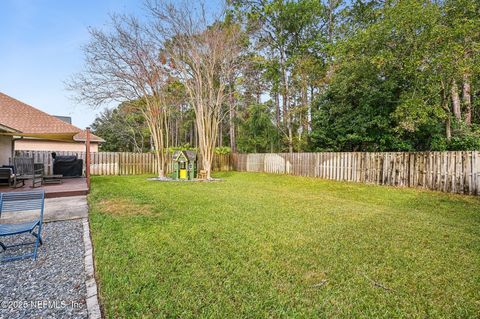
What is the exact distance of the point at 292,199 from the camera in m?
6.91

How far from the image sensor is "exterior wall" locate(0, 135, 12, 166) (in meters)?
9.71

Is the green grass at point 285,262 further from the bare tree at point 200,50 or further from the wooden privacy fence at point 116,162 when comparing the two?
the wooden privacy fence at point 116,162

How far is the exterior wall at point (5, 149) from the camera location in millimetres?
9713

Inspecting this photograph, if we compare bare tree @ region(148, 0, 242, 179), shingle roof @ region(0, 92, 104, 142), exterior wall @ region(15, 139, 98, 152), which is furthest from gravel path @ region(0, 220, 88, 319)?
exterior wall @ region(15, 139, 98, 152)

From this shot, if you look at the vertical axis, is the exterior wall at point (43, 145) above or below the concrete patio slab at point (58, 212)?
above

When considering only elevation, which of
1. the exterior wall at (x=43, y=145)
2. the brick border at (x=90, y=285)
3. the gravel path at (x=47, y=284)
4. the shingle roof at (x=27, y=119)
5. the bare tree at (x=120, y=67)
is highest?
the bare tree at (x=120, y=67)

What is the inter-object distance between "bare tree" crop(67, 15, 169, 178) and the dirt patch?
266 inches

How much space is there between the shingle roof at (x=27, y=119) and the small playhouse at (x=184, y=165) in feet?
22.0

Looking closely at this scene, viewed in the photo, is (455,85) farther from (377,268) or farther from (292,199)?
(377,268)

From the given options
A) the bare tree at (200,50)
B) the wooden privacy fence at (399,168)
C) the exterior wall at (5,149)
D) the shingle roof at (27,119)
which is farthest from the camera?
the shingle roof at (27,119)

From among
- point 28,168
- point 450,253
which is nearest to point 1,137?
point 28,168

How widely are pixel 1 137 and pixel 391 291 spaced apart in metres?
13.6

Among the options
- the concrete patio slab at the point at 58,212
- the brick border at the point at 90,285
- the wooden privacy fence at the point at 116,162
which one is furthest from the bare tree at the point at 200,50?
the brick border at the point at 90,285

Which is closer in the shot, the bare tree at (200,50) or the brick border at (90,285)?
the brick border at (90,285)
